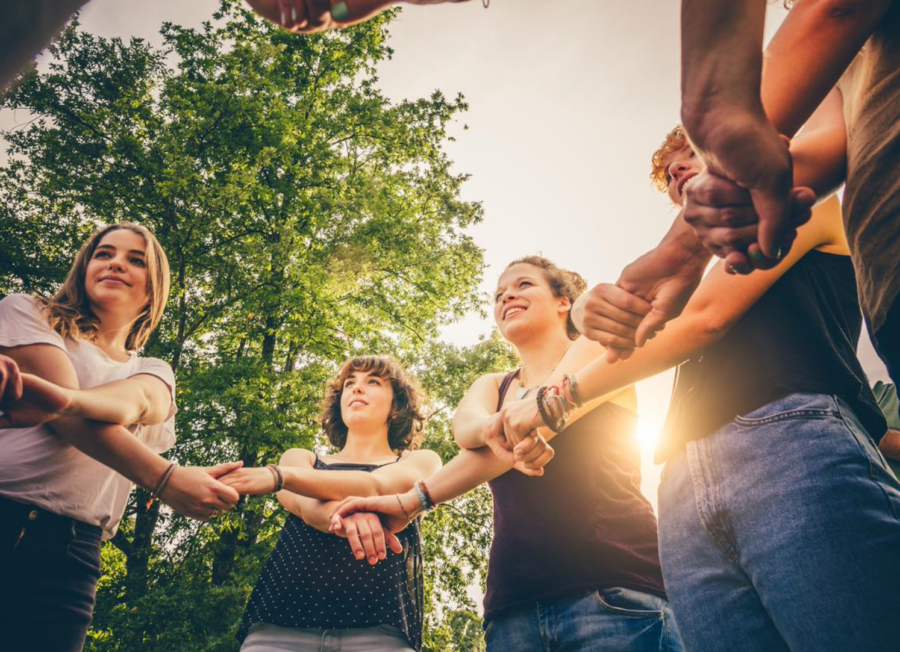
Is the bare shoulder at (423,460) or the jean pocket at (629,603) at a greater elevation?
the bare shoulder at (423,460)

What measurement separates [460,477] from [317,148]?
11.4 m

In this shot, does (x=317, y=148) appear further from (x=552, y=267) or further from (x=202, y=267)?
(x=552, y=267)

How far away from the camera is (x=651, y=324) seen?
1.20 metres

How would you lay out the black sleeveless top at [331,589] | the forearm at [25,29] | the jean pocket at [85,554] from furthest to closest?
the black sleeveless top at [331,589]
the jean pocket at [85,554]
the forearm at [25,29]

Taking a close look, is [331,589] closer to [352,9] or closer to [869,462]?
[869,462]

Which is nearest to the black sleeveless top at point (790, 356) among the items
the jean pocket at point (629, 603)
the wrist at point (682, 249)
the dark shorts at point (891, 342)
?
the dark shorts at point (891, 342)

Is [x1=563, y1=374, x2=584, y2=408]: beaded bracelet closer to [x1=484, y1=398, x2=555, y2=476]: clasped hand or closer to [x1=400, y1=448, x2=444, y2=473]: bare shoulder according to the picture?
[x1=484, y1=398, x2=555, y2=476]: clasped hand

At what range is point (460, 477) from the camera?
101 inches

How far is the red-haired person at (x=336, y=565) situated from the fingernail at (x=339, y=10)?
2.10 metres

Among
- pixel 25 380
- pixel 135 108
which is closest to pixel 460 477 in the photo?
pixel 25 380

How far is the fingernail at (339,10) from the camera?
51.3 inches

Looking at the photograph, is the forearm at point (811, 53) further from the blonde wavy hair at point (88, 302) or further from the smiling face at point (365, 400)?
the smiling face at point (365, 400)

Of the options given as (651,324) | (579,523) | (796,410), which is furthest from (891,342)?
(579,523)

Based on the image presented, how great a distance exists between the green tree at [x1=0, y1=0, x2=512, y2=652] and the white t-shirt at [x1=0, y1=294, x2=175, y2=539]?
720cm
